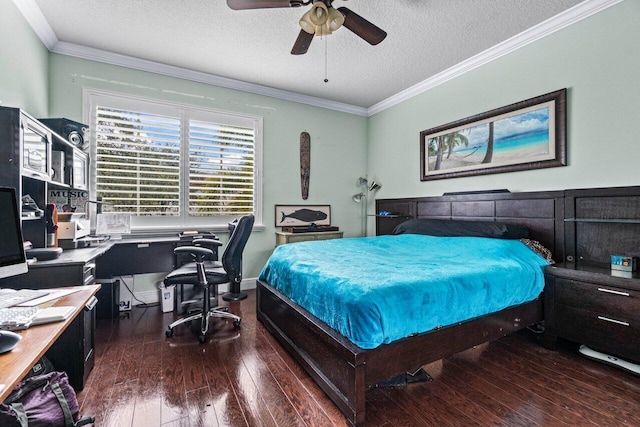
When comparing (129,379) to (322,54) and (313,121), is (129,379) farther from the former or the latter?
(313,121)

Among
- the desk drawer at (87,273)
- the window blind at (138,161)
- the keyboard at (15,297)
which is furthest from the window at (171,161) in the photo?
the keyboard at (15,297)

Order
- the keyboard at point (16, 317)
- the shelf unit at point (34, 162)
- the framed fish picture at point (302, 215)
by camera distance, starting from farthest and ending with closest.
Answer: the framed fish picture at point (302, 215) < the shelf unit at point (34, 162) < the keyboard at point (16, 317)

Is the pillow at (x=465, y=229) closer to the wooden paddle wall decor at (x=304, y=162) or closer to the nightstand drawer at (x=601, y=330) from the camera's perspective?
the nightstand drawer at (x=601, y=330)

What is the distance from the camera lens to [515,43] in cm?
292

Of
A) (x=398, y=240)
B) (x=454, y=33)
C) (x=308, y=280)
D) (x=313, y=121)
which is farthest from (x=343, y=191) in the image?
(x=308, y=280)

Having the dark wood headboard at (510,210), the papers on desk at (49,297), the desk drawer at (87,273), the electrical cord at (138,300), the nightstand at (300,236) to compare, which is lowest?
the electrical cord at (138,300)

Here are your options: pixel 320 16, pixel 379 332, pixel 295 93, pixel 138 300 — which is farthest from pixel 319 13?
pixel 138 300

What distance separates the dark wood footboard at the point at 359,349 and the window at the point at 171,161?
205 cm

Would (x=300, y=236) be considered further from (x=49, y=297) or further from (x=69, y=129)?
(x=49, y=297)

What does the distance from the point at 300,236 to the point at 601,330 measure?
300 centimetres

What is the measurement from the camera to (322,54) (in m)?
3.20

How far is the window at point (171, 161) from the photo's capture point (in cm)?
329

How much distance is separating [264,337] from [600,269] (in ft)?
8.98

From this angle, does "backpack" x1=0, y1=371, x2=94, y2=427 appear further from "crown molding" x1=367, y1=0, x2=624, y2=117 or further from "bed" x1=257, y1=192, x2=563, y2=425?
"crown molding" x1=367, y1=0, x2=624, y2=117
